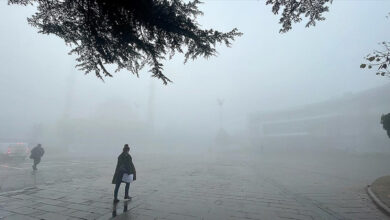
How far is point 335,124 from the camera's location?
3719 cm

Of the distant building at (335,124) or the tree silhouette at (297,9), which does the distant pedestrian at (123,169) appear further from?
the distant building at (335,124)

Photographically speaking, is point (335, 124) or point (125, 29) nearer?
point (125, 29)

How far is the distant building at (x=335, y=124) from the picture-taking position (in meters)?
31.8

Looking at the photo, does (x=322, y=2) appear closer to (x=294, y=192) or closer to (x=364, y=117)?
(x=294, y=192)

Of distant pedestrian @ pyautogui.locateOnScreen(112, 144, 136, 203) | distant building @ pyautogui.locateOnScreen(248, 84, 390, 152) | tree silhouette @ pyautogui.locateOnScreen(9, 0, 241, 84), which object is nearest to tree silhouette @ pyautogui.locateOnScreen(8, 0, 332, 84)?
tree silhouette @ pyautogui.locateOnScreen(9, 0, 241, 84)

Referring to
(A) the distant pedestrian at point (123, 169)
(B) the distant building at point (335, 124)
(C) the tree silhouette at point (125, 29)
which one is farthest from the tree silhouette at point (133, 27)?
(B) the distant building at point (335, 124)

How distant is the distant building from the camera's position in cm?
3180

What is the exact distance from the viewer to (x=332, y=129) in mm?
37281

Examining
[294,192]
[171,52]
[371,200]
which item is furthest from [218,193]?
[171,52]

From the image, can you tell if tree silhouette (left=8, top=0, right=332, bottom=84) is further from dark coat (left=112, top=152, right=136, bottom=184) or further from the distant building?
the distant building

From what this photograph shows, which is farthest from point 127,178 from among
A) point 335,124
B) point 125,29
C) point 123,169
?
point 335,124

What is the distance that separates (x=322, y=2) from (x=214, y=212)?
5.05 metres

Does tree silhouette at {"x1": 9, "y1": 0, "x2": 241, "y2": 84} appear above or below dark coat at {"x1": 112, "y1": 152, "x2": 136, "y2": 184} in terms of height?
above

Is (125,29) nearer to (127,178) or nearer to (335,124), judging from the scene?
(127,178)
